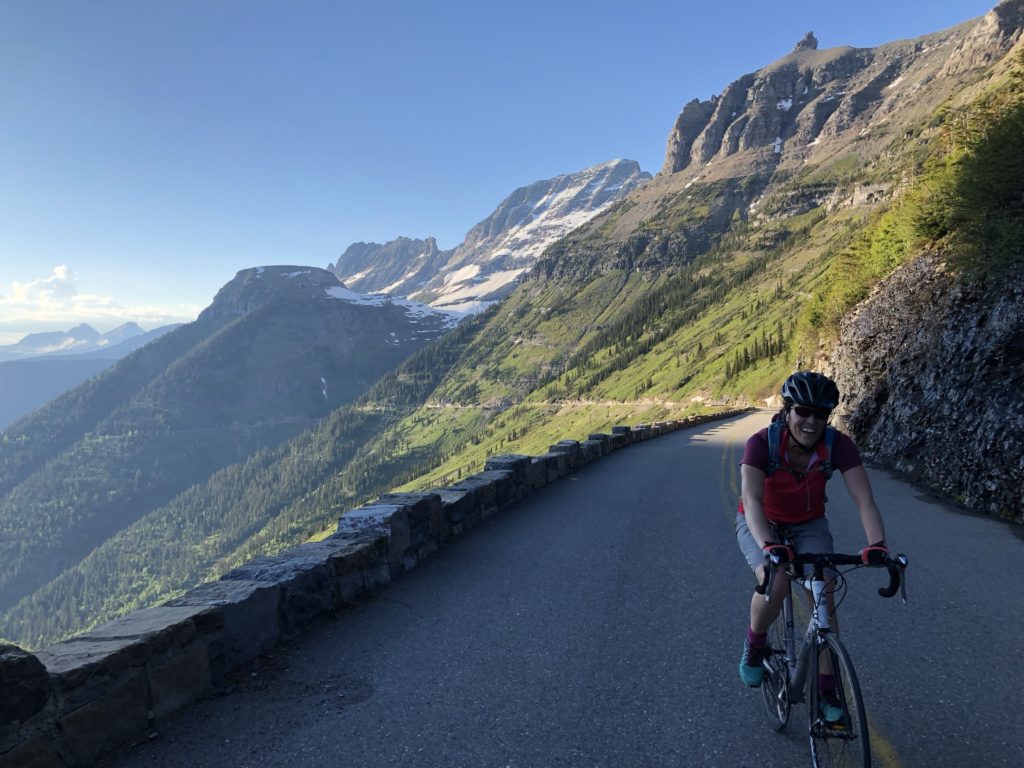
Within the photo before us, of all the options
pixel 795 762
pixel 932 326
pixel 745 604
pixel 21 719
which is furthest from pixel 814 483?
pixel 932 326

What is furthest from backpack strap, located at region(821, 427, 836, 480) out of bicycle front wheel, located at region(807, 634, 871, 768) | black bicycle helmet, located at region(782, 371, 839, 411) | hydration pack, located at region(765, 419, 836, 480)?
bicycle front wheel, located at region(807, 634, 871, 768)

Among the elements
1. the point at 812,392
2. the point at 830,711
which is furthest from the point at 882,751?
the point at 812,392

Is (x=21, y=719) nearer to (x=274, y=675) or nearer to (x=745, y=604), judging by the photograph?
(x=274, y=675)

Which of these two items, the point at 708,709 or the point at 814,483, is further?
the point at 708,709

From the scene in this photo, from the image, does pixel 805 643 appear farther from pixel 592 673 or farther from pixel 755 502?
pixel 592 673

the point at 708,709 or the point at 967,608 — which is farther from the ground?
the point at 708,709

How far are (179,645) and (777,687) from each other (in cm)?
487

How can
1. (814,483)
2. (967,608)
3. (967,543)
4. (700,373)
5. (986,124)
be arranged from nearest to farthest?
(814,483) < (967,608) < (967,543) < (986,124) < (700,373)

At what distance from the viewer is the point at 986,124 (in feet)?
60.3

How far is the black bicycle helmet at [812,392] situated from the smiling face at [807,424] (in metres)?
0.05

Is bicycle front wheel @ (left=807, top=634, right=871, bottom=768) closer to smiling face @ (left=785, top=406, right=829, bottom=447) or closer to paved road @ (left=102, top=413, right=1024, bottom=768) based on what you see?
paved road @ (left=102, top=413, right=1024, bottom=768)

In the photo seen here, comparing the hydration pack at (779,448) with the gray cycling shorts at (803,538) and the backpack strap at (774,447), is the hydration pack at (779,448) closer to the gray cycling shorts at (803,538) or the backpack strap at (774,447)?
the backpack strap at (774,447)

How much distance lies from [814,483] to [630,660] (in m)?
2.60

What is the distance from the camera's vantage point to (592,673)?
5.35 meters
